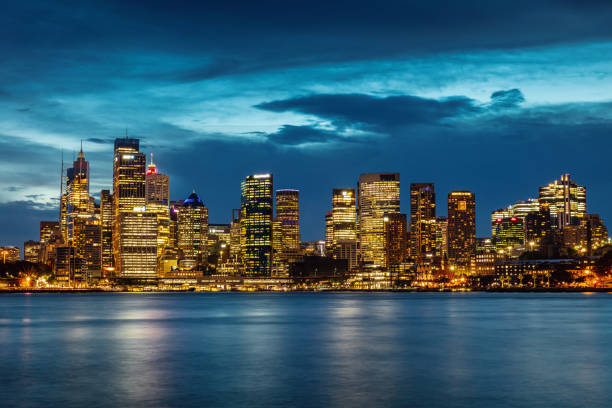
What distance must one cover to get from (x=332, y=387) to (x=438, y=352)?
21311 mm

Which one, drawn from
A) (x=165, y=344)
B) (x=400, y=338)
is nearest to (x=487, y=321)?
(x=400, y=338)

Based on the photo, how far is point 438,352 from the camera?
201 feet

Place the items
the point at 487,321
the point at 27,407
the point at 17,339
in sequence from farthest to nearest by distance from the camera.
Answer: the point at 487,321 < the point at 17,339 < the point at 27,407

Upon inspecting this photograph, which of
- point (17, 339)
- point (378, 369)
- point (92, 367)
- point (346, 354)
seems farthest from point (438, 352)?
point (17, 339)

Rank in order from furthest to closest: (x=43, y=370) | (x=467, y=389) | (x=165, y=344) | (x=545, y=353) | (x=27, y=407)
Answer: (x=165, y=344) → (x=545, y=353) → (x=43, y=370) → (x=467, y=389) → (x=27, y=407)

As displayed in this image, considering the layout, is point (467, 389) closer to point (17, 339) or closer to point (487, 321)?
point (17, 339)

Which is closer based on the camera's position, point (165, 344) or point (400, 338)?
point (165, 344)

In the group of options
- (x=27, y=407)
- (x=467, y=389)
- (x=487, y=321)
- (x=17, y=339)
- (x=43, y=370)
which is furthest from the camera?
(x=487, y=321)

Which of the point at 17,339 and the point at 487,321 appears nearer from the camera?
the point at 17,339

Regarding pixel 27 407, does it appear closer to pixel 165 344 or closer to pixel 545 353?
pixel 165 344

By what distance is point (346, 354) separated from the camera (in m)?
59.1

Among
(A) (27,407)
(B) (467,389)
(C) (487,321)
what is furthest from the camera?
(C) (487,321)

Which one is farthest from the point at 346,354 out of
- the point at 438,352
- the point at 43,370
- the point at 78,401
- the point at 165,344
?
the point at 78,401

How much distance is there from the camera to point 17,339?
72500 millimetres
